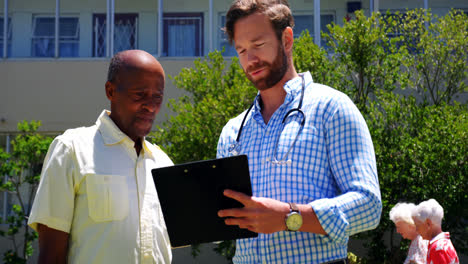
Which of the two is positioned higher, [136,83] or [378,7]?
[378,7]

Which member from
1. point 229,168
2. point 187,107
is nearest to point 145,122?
point 229,168

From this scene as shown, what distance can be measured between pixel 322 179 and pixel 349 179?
0.12 m

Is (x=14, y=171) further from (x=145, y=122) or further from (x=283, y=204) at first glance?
(x=283, y=204)

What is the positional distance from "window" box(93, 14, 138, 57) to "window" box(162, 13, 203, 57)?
836 mm

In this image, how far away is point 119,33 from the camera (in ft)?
49.8

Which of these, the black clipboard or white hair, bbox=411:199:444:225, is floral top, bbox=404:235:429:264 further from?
the black clipboard

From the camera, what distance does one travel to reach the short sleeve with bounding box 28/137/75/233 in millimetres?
2578

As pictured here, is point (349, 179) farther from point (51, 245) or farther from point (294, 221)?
point (51, 245)

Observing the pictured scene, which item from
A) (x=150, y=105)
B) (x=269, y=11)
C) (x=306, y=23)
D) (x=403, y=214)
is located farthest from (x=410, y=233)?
(x=306, y=23)

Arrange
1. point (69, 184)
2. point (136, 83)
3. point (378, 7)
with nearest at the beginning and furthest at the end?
point (69, 184) → point (136, 83) → point (378, 7)

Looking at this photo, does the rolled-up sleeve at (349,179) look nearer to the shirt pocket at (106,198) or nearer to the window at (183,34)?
the shirt pocket at (106,198)

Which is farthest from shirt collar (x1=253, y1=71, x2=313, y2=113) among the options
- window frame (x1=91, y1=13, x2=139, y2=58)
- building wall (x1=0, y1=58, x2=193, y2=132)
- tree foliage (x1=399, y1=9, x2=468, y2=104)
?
window frame (x1=91, y1=13, x2=139, y2=58)

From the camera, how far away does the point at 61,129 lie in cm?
1475

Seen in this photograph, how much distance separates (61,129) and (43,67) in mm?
1681
